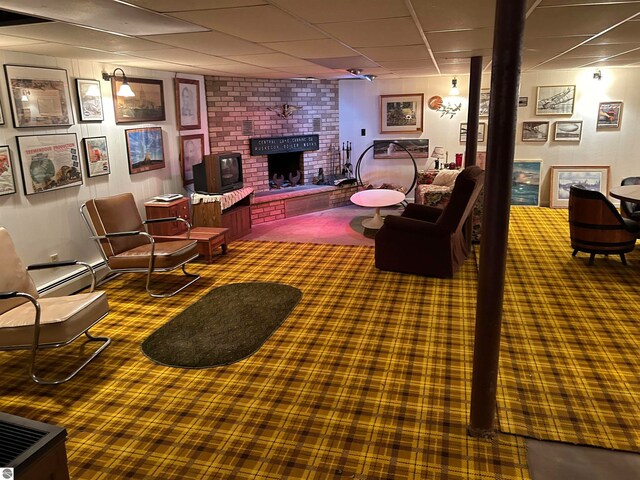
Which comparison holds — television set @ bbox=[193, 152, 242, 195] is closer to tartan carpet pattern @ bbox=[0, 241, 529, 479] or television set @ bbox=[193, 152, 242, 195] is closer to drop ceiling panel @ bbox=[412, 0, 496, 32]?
tartan carpet pattern @ bbox=[0, 241, 529, 479]

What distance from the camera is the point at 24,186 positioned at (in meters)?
4.57

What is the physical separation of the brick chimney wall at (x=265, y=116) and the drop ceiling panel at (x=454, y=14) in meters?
4.74

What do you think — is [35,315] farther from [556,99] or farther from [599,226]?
[556,99]

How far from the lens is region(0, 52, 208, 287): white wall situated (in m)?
4.49

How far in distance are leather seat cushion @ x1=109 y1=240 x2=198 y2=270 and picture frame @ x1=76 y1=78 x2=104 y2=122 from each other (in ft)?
5.04

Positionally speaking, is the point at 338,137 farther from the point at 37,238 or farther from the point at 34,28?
the point at 34,28

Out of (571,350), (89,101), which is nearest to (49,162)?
(89,101)

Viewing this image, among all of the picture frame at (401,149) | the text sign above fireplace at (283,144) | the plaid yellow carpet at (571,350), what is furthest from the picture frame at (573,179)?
the text sign above fireplace at (283,144)

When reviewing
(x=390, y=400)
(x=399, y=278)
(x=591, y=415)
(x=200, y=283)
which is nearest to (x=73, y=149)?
(x=200, y=283)

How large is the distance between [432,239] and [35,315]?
3.76m

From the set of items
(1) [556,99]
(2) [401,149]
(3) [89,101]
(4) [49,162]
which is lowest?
(2) [401,149]

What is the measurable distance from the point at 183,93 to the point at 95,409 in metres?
4.91

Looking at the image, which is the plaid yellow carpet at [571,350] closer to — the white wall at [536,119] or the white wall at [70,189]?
the white wall at [536,119]

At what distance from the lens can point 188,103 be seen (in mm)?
7027
